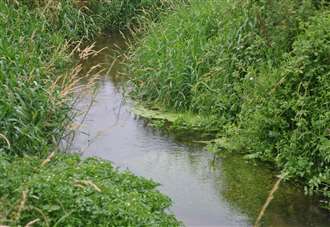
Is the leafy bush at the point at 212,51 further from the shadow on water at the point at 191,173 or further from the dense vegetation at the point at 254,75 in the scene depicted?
the shadow on water at the point at 191,173

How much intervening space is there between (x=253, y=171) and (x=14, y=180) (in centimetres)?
272

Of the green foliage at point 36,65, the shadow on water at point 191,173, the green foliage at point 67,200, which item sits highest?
the green foliage at point 36,65

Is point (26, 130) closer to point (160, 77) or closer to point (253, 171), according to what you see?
point (253, 171)

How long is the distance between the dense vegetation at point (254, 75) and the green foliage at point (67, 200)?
72.9 inches

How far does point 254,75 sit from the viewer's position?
7.42 m

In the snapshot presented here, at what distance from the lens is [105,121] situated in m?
8.16

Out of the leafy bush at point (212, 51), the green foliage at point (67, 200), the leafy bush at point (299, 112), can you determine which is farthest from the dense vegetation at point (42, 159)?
the leafy bush at point (299, 112)

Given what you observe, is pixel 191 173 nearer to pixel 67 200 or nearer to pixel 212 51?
pixel 212 51

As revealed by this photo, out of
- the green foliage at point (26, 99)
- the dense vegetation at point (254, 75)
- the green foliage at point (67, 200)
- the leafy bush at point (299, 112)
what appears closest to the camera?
the green foliage at point (67, 200)

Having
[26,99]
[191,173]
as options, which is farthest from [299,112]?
[26,99]

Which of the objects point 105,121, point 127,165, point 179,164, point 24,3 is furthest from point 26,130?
point 24,3

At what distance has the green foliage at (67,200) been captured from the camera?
4480mm

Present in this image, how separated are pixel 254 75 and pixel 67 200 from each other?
338 cm

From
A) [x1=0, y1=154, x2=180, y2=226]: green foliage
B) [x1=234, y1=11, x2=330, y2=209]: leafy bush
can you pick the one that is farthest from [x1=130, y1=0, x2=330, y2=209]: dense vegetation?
[x1=0, y1=154, x2=180, y2=226]: green foliage
